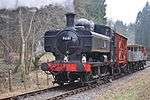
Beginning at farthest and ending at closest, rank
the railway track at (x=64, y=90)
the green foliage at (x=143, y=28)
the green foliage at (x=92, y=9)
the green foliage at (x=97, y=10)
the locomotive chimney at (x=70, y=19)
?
the green foliage at (x=143, y=28) < the green foliage at (x=97, y=10) < the green foliage at (x=92, y=9) < the locomotive chimney at (x=70, y=19) < the railway track at (x=64, y=90)

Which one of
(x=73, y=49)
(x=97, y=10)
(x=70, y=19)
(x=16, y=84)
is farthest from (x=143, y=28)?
(x=73, y=49)

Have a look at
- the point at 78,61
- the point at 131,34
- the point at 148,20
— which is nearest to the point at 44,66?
the point at 78,61

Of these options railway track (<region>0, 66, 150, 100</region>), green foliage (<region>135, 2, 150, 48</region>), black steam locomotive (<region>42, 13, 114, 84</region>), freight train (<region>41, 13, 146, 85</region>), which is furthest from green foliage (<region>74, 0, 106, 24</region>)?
black steam locomotive (<region>42, 13, 114, 84</region>)

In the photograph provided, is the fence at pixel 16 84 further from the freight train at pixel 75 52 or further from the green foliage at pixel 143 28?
the green foliage at pixel 143 28

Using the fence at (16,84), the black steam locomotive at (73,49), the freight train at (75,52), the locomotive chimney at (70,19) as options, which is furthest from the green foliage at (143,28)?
the locomotive chimney at (70,19)

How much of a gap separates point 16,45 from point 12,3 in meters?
9.95

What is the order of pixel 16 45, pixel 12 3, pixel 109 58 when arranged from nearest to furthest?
pixel 12 3 → pixel 109 58 → pixel 16 45

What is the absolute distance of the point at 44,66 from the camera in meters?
17.1

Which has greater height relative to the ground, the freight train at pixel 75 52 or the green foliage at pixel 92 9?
the green foliage at pixel 92 9

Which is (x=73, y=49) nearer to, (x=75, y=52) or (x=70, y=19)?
(x=75, y=52)

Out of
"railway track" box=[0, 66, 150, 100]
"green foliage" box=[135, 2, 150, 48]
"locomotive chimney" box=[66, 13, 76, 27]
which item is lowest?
"railway track" box=[0, 66, 150, 100]

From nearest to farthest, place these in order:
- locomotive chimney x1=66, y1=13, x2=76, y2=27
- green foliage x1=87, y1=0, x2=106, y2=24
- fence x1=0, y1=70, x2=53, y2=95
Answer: fence x1=0, y1=70, x2=53, y2=95
locomotive chimney x1=66, y1=13, x2=76, y2=27
green foliage x1=87, y1=0, x2=106, y2=24

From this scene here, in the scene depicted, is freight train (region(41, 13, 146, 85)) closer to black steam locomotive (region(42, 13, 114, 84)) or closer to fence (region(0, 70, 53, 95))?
black steam locomotive (region(42, 13, 114, 84))

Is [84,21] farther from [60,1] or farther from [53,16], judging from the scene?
[53,16]
